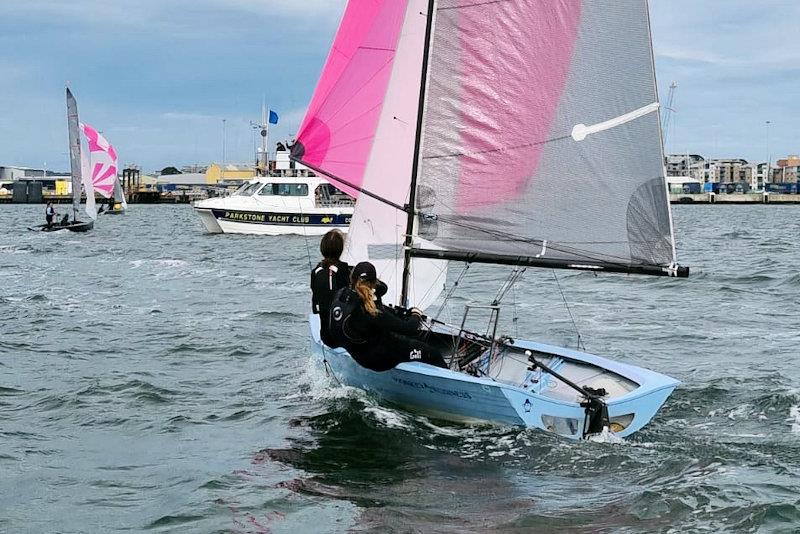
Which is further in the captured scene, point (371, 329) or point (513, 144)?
point (513, 144)

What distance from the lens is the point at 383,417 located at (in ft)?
32.0

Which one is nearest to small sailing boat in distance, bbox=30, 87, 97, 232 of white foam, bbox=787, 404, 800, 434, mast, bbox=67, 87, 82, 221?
mast, bbox=67, 87, 82, 221

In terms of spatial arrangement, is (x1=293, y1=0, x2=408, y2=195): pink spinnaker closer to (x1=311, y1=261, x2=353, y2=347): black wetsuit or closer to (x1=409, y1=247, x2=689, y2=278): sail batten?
(x1=311, y1=261, x2=353, y2=347): black wetsuit

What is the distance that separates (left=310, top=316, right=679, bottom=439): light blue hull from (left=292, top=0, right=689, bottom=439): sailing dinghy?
48mm

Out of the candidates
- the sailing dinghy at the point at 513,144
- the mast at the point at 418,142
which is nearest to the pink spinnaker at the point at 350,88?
the sailing dinghy at the point at 513,144

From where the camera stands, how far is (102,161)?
5978 centimetres

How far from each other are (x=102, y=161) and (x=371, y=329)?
2121 inches

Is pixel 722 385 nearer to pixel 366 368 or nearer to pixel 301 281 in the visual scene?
pixel 366 368

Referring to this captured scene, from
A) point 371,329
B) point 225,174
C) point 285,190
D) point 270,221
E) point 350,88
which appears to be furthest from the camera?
point 225,174

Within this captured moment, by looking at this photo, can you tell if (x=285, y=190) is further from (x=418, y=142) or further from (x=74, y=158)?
(x=418, y=142)

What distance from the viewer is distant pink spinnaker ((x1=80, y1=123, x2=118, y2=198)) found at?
57.0 meters

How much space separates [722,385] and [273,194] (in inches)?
1344

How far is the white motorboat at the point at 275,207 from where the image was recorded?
143 feet

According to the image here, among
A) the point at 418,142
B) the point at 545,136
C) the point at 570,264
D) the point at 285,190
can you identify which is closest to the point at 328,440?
the point at 570,264
